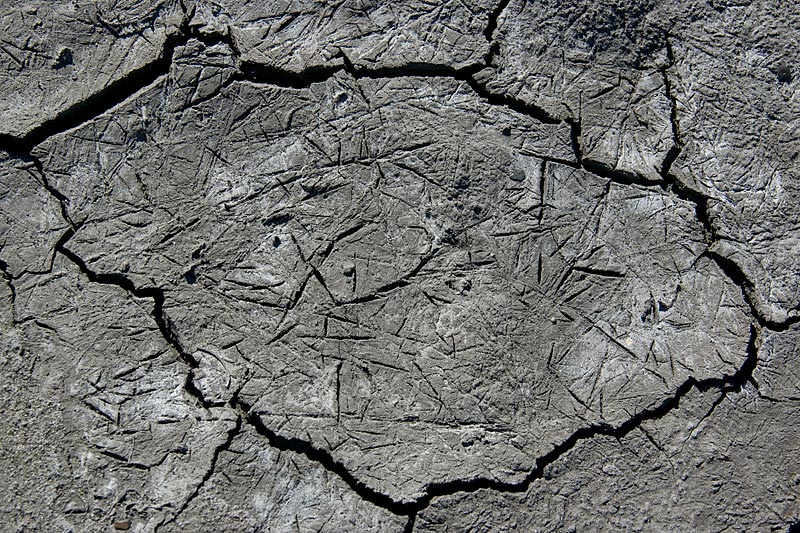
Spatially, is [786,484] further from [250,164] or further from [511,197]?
[250,164]

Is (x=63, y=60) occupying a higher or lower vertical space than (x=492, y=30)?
lower

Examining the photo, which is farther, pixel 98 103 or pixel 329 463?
pixel 98 103

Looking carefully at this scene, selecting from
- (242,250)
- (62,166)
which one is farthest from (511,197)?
(62,166)

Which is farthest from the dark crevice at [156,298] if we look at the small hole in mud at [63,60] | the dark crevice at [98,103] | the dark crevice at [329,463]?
the small hole in mud at [63,60]

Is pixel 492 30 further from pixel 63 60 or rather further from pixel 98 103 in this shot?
pixel 63 60

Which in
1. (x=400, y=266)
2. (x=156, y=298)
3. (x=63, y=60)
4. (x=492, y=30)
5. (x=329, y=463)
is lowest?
(x=329, y=463)

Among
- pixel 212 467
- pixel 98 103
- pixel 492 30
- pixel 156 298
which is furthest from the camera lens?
pixel 492 30

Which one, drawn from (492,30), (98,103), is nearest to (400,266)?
(492,30)

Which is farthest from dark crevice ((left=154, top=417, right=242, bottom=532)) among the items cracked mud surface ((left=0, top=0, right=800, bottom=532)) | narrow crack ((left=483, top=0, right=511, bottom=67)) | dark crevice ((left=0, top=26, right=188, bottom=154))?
narrow crack ((left=483, top=0, right=511, bottom=67))

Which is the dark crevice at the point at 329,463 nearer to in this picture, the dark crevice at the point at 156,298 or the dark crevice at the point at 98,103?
the dark crevice at the point at 156,298
